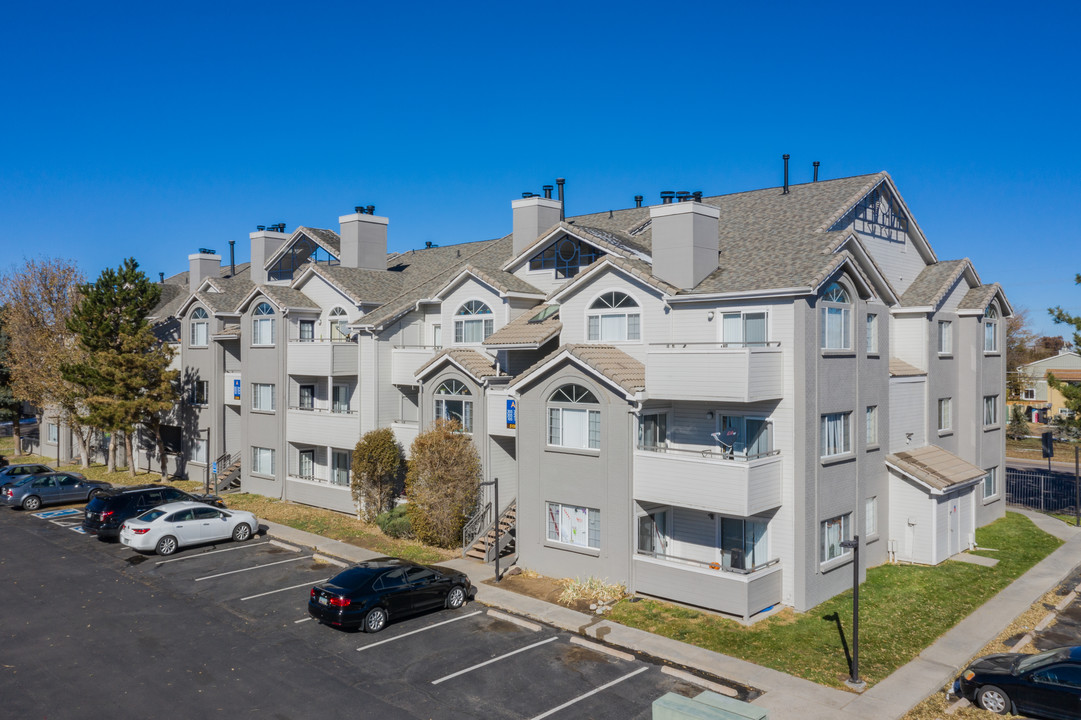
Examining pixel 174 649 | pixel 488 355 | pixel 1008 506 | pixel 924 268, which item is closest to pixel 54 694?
pixel 174 649

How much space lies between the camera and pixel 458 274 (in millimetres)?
31484

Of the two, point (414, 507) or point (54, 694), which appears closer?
point (54, 694)

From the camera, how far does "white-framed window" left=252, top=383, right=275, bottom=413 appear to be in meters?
38.1

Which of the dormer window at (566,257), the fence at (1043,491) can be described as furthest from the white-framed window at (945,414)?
the dormer window at (566,257)

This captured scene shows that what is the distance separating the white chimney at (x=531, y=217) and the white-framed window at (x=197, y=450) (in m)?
21.4

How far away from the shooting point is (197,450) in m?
42.4

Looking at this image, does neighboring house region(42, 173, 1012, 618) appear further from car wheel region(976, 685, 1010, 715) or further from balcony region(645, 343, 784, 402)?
car wheel region(976, 685, 1010, 715)

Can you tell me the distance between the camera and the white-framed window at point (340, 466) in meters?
35.8

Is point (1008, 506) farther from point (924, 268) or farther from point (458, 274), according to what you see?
point (458, 274)

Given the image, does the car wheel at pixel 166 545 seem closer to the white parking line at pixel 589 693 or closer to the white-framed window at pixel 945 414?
the white parking line at pixel 589 693

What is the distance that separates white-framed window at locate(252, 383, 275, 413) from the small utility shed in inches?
1112

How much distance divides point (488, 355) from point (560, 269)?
452 centimetres

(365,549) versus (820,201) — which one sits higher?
(820,201)

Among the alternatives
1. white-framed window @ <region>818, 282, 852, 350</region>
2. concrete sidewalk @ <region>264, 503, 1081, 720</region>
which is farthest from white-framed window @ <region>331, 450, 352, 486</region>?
white-framed window @ <region>818, 282, 852, 350</region>
